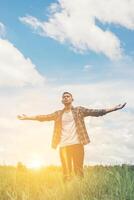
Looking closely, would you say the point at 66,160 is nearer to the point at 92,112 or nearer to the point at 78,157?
the point at 78,157

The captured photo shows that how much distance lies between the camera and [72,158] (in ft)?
35.8

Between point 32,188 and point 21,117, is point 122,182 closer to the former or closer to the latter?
point 32,188

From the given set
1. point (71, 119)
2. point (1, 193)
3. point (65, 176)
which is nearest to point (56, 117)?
point (71, 119)

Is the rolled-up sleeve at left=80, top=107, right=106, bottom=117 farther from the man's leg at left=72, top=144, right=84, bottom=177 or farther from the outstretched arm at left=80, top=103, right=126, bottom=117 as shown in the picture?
the man's leg at left=72, top=144, right=84, bottom=177

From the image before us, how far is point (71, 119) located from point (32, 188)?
164cm

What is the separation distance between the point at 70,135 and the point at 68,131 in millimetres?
97

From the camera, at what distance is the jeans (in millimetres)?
10805

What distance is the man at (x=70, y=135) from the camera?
1082 centimetres

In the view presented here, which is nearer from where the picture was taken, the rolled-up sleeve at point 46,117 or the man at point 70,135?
the man at point 70,135

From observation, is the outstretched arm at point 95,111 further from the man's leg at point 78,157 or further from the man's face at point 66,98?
the man's leg at point 78,157

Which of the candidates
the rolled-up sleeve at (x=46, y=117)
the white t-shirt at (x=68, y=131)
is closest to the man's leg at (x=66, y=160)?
the white t-shirt at (x=68, y=131)

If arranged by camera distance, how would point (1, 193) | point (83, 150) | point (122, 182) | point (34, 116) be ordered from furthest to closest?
1. point (34, 116)
2. point (83, 150)
3. point (1, 193)
4. point (122, 182)

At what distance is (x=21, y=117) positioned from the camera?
11.9 m

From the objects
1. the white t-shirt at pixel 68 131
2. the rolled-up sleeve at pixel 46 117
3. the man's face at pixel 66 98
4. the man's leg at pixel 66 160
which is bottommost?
the man's leg at pixel 66 160
